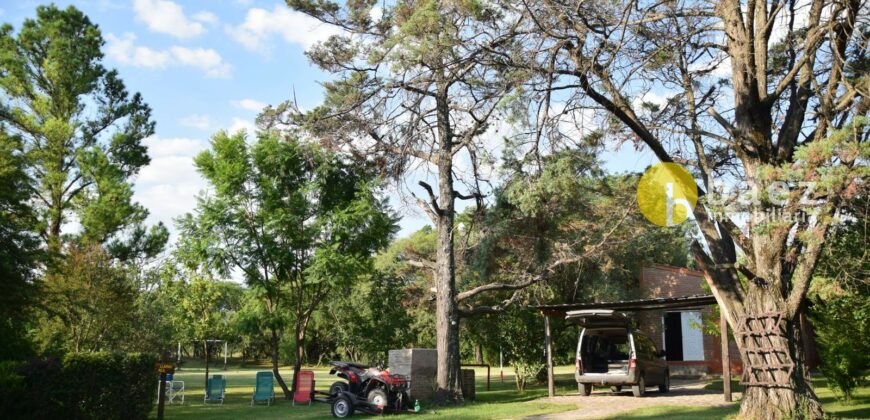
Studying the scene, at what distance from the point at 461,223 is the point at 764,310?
12530 mm

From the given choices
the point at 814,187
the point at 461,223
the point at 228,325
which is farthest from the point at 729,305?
the point at 228,325

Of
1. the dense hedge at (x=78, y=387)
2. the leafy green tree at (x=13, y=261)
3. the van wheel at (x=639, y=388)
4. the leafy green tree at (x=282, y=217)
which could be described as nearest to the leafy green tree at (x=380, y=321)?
the leafy green tree at (x=282, y=217)

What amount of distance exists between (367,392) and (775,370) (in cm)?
842

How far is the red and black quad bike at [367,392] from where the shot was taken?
15.2 meters

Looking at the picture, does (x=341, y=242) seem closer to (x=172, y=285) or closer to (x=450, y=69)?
(x=172, y=285)

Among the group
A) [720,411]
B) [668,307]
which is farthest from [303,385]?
[720,411]

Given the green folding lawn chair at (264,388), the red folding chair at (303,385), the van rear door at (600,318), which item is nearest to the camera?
the van rear door at (600,318)

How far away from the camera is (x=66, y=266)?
20.5 metres

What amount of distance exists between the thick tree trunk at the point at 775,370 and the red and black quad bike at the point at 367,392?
7272mm

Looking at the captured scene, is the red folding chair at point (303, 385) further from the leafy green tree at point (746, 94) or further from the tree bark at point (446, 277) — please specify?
the leafy green tree at point (746, 94)

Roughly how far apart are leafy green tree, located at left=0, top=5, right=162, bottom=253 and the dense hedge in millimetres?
15476

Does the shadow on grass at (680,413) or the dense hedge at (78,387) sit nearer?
the dense hedge at (78,387)

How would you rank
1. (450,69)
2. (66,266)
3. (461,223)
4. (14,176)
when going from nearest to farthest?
(450,69), (14,176), (66,266), (461,223)

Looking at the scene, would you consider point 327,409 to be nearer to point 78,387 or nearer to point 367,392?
point 367,392
